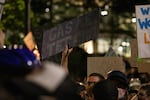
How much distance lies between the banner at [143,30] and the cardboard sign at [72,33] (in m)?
1.21

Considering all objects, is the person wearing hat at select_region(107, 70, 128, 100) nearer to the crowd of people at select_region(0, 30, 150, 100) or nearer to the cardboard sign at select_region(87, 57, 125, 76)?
the cardboard sign at select_region(87, 57, 125, 76)

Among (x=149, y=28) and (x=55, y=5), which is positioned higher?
(x=149, y=28)

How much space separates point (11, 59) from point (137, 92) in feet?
13.8

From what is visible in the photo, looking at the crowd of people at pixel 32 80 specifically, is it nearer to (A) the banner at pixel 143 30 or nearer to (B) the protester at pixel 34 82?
(B) the protester at pixel 34 82

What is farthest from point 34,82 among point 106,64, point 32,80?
point 106,64

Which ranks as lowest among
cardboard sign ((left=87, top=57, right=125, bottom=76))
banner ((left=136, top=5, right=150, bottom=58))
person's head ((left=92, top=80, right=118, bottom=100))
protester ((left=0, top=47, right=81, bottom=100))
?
cardboard sign ((left=87, top=57, right=125, bottom=76))

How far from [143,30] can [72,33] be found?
1.63m

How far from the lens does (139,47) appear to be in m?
7.09

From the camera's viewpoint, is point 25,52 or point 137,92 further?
point 137,92

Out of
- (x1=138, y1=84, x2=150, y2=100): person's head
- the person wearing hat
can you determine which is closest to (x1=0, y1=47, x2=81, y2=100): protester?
the person wearing hat

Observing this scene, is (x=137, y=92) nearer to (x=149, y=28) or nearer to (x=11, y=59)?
(x=149, y=28)

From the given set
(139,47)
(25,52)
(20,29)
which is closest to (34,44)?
(139,47)

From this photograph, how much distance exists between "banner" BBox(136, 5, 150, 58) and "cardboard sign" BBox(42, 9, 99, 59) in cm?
121

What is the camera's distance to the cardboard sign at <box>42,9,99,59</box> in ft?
19.1
